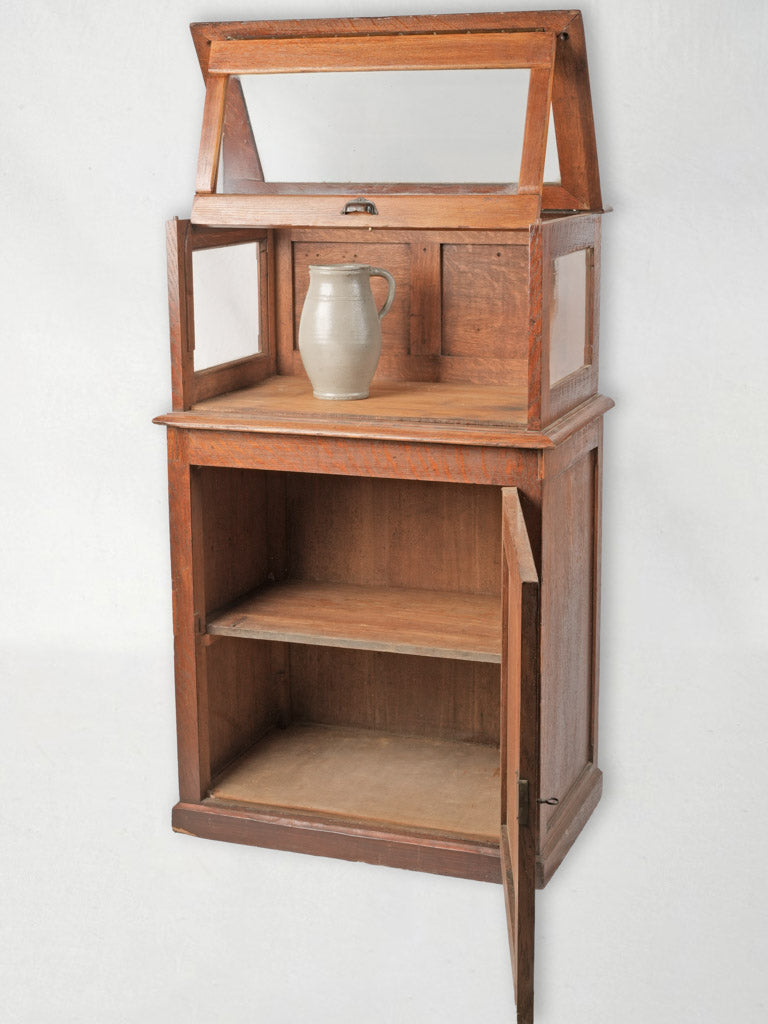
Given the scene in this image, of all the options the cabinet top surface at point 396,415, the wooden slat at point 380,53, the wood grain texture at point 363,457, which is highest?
the wooden slat at point 380,53

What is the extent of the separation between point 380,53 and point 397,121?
25cm

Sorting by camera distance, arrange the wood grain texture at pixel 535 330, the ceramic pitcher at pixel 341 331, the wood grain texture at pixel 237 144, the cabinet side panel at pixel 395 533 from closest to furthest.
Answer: the wood grain texture at pixel 535 330 → the ceramic pitcher at pixel 341 331 → the wood grain texture at pixel 237 144 → the cabinet side panel at pixel 395 533

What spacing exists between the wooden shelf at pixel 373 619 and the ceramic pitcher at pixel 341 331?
0.46 meters

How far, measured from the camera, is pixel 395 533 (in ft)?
11.4

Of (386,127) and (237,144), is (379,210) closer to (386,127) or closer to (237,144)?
(386,127)

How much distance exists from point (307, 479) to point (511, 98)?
39.0 inches

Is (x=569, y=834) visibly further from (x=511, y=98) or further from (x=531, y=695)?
(x=511, y=98)

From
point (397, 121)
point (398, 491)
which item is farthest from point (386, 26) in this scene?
point (398, 491)

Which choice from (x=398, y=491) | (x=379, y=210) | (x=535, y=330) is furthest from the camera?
(x=398, y=491)

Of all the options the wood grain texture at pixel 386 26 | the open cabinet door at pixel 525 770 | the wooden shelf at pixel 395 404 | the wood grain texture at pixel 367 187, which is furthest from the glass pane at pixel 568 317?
the open cabinet door at pixel 525 770

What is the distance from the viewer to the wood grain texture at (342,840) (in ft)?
9.82

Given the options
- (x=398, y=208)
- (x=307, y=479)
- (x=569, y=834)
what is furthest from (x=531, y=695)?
(x=307, y=479)

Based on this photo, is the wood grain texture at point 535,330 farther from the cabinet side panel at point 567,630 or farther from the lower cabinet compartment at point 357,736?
the lower cabinet compartment at point 357,736

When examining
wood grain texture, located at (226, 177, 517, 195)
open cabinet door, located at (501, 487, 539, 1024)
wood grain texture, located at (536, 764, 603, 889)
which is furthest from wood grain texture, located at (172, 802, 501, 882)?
wood grain texture, located at (226, 177, 517, 195)
